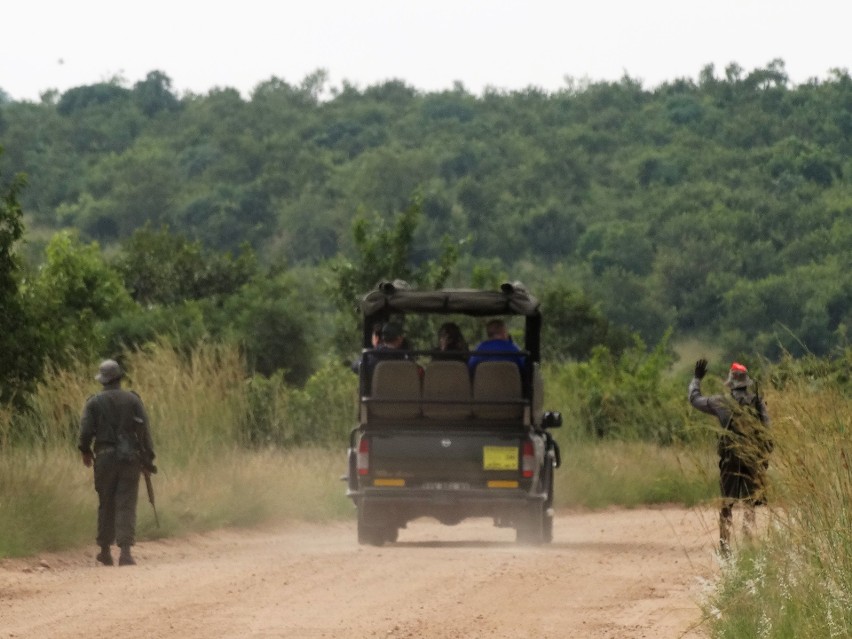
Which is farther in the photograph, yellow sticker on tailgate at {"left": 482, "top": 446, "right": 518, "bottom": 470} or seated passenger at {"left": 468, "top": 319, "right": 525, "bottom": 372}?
seated passenger at {"left": 468, "top": 319, "right": 525, "bottom": 372}

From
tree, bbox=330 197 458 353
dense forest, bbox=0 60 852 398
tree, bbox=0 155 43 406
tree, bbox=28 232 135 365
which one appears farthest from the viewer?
dense forest, bbox=0 60 852 398

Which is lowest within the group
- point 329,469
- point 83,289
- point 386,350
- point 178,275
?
point 329,469

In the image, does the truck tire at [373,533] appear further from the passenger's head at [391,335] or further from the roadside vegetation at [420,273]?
the roadside vegetation at [420,273]

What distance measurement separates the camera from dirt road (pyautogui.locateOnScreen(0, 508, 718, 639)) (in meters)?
11.7

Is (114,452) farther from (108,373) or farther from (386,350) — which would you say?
(386,350)

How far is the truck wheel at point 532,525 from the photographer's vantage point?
1839cm

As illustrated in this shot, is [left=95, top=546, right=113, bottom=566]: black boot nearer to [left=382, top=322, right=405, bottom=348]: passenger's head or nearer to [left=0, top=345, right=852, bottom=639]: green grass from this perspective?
[left=0, top=345, right=852, bottom=639]: green grass

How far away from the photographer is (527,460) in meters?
18.0

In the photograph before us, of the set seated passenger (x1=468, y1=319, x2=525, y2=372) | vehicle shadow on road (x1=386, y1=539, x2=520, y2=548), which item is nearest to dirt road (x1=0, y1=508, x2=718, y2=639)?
vehicle shadow on road (x1=386, y1=539, x2=520, y2=548)

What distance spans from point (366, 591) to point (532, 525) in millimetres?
4903

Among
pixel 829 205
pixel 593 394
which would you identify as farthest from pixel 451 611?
pixel 829 205

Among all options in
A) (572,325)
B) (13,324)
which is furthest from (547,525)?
(572,325)

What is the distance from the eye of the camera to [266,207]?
321 feet

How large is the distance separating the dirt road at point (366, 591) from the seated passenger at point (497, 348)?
5.83ft
